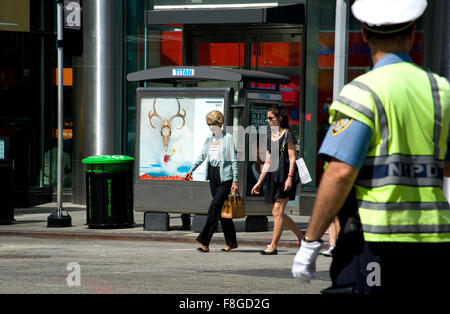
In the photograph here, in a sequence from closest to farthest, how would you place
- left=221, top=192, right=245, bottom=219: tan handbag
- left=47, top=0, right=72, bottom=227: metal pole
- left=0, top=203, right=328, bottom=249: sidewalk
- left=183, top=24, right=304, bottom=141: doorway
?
left=221, top=192, right=245, bottom=219: tan handbag, left=0, top=203, right=328, bottom=249: sidewalk, left=47, top=0, right=72, bottom=227: metal pole, left=183, top=24, right=304, bottom=141: doorway

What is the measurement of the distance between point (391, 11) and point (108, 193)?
11319 mm

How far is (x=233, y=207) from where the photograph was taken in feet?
37.7

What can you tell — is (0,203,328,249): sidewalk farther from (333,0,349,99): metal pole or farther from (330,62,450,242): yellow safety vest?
(330,62,450,242): yellow safety vest

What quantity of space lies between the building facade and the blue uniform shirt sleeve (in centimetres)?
1257

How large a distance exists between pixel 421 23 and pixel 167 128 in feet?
16.9

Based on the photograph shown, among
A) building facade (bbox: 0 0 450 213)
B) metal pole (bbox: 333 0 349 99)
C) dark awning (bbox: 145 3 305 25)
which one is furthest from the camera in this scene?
building facade (bbox: 0 0 450 213)

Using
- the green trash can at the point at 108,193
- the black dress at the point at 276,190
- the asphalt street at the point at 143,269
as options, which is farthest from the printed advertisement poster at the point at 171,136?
the black dress at the point at 276,190

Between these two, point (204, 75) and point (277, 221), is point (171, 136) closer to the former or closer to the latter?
point (204, 75)

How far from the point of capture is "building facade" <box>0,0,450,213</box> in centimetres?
1686

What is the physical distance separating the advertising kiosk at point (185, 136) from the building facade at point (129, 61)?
8.39 ft

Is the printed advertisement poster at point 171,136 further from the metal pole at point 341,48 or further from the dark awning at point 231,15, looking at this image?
the dark awning at point 231,15

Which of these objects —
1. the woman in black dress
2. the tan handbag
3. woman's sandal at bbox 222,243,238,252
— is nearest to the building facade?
the woman in black dress

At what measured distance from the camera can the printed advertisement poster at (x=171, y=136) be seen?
14.2 metres
